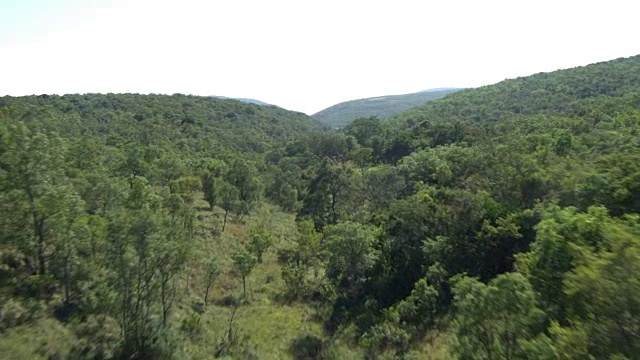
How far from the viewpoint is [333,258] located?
33.3 meters

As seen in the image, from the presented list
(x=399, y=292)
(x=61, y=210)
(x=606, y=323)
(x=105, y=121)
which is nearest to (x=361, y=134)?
(x=105, y=121)

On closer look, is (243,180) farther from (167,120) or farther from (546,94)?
(546,94)

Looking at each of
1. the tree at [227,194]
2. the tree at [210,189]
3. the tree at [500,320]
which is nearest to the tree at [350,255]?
the tree at [500,320]

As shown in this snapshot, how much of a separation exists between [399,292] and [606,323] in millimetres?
23831

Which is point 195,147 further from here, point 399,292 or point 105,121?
point 399,292

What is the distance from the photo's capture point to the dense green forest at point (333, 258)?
1421cm

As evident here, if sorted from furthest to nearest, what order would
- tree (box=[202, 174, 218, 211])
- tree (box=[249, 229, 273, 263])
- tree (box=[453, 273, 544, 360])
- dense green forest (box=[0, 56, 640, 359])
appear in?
tree (box=[202, 174, 218, 211]) → tree (box=[249, 229, 273, 263]) → dense green forest (box=[0, 56, 640, 359]) → tree (box=[453, 273, 544, 360])

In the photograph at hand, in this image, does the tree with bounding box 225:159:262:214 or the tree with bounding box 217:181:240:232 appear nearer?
the tree with bounding box 217:181:240:232

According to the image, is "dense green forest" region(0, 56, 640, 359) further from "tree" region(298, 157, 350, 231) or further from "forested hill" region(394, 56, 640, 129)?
"forested hill" region(394, 56, 640, 129)

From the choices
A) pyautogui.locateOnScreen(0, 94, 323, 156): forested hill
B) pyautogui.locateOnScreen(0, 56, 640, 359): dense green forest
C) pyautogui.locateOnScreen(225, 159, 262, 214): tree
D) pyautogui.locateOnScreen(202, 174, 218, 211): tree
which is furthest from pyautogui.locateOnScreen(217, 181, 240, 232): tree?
pyautogui.locateOnScreen(0, 94, 323, 156): forested hill

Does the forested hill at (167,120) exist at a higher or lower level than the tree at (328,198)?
higher

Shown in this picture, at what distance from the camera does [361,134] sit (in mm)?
101938

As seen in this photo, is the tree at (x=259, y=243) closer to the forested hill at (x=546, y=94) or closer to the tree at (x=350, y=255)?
the tree at (x=350, y=255)

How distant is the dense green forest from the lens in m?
14.2
